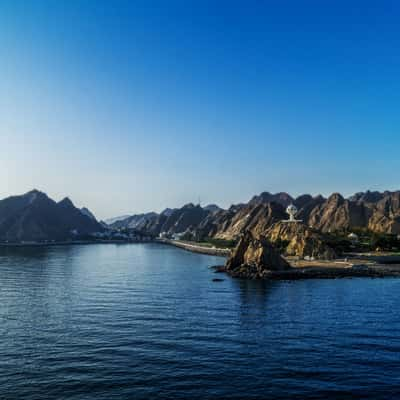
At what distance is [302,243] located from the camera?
433 ft

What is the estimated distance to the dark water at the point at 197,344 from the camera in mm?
29453

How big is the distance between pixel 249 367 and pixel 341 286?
51.8 m

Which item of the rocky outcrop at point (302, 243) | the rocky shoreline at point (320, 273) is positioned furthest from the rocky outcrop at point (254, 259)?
the rocky outcrop at point (302, 243)

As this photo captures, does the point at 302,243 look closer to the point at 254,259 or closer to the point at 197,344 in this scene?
the point at 254,259

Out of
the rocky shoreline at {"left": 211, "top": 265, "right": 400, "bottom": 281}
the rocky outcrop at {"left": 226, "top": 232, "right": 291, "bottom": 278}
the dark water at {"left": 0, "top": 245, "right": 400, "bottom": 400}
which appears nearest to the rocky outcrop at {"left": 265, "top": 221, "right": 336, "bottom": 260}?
the rocky shoreline at {"left": 211, "top": 265, "right": 400, "bottom": 281}

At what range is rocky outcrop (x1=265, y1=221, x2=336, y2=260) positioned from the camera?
125 meters

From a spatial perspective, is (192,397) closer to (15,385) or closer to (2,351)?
(15,385)

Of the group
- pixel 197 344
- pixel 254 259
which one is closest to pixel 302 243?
pixel 254 259

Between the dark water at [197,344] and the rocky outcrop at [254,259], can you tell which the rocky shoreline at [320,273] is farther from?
the dark water at [197,344]

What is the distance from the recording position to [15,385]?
97.6ft

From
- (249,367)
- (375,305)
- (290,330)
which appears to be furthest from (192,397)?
(375,305)

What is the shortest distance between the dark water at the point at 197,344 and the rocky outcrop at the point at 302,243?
54.3 meters

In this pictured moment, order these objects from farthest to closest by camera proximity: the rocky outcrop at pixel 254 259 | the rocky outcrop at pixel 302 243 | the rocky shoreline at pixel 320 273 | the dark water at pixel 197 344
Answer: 1. the rocky outcrop at pixel 302 243
2. the rocky outcrop at pixel 254 259
3. the rocky shoreline at pixel 320 273
4. the dark water at pixel 197 344

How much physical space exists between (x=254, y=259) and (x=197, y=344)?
211 ft
